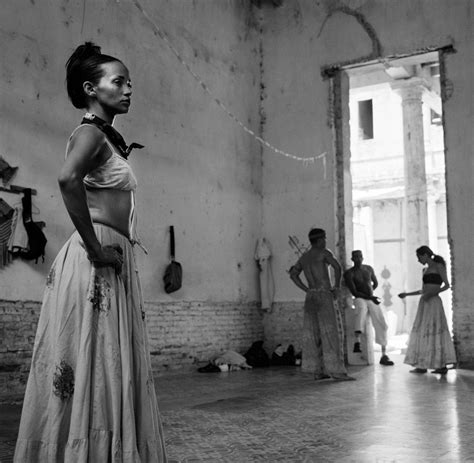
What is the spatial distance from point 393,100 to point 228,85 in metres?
11.8

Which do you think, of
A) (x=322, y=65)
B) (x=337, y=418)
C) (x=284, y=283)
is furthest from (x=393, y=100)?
(x=337, y=418)

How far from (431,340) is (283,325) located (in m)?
2.85

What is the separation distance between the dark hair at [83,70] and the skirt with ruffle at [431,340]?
7379mm

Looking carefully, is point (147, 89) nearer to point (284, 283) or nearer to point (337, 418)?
point (284, 283)

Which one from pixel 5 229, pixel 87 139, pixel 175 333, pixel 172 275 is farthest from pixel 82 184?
pixel 175 333

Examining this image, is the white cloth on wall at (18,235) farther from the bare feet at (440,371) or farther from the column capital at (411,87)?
the column capital at (411,87)

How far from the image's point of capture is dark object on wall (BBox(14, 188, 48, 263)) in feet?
22.4

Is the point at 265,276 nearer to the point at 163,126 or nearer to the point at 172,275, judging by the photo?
the point at 172,275

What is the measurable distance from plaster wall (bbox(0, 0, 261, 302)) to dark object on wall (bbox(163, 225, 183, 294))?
92 millimetres

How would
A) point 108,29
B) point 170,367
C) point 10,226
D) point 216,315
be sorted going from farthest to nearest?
point 216,315, point 170,367, point 108,29, point 10,226

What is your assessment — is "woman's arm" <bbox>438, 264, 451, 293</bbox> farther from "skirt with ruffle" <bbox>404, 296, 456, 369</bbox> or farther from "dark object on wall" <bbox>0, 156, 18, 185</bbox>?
"dark object on wall" <bbox>0, 156, 18, 185</bbox>

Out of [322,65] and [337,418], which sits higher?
[322,65]

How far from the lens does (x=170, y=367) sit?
905 centimetres

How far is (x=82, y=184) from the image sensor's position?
84.7 inches
